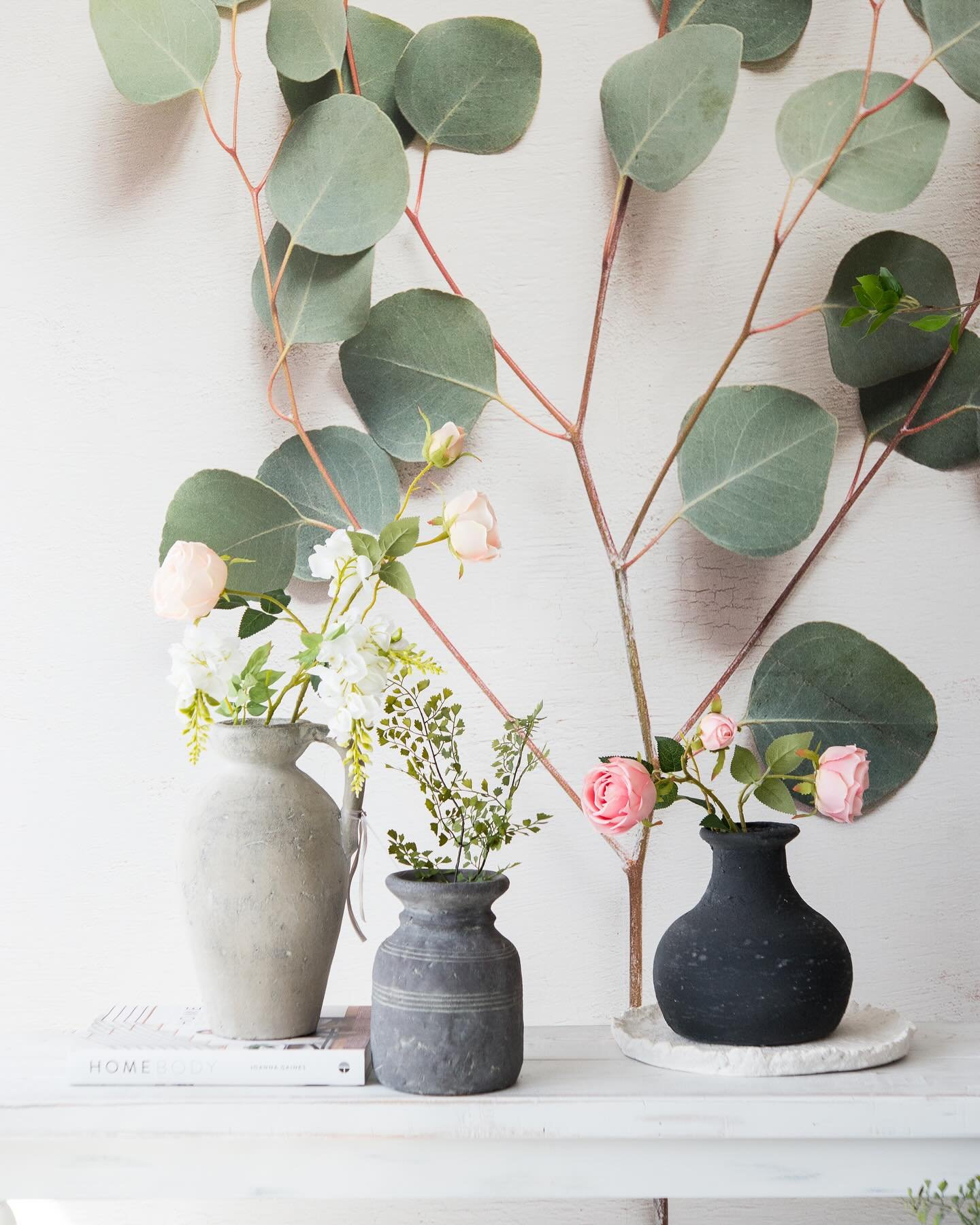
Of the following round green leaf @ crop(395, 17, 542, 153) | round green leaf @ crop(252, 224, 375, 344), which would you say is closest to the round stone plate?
round green leaf @ crop(252, 224, 375, 344)

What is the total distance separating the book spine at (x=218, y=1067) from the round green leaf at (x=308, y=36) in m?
0.86

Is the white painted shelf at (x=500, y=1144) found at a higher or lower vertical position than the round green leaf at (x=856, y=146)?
lower

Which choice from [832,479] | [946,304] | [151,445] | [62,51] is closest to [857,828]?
[832,479]

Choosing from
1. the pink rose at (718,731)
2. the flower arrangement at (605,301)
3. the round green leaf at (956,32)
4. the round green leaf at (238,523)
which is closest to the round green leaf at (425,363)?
the flower arrangement at (605,301)

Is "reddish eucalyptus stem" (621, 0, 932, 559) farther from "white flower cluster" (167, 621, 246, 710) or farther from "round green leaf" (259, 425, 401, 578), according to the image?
"white flower cluster" (167, 621, 246, 710)

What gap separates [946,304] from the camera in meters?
1.10

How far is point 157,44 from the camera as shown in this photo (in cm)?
111

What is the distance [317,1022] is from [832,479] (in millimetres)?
695

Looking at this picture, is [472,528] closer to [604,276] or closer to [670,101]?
[604,276]

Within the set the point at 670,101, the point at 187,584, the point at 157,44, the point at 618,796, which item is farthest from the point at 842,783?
the point at 157,44

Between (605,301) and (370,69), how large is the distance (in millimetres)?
316

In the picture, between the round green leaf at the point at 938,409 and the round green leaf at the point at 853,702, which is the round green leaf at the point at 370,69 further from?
the round green leaf at the point at 853,702

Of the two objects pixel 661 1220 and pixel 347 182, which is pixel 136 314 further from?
pixel 661 1220

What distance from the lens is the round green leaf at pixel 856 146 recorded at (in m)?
1.06
